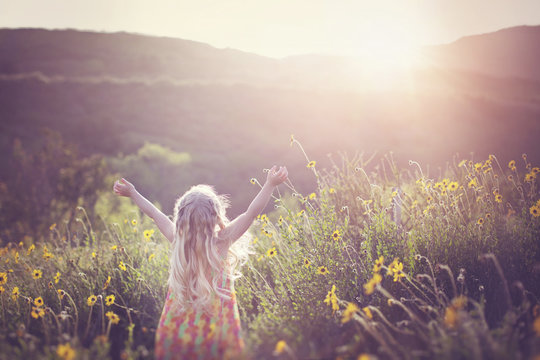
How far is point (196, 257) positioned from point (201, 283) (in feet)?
0.62

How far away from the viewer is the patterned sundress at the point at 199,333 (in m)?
2.07

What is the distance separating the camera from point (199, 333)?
2201mm

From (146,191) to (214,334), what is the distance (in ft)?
44.2

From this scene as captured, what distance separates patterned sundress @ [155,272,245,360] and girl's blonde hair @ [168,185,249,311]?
0.22ft

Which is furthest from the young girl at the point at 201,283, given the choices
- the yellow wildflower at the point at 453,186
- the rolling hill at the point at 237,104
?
the rolling hill at the point at 237,104

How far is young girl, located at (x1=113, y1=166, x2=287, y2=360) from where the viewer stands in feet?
6.95

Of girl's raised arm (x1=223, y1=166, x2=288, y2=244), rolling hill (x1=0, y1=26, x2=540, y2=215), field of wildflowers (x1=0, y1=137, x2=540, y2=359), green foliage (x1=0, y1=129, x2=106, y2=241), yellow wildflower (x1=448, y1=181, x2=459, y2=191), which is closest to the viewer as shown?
field of wildflowers (x1=0, y1=137, x2=540, y2=359)

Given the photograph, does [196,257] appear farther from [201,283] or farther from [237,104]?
[237,104]

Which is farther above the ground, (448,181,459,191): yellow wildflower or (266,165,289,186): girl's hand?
(266,165,289,186): girl's hand

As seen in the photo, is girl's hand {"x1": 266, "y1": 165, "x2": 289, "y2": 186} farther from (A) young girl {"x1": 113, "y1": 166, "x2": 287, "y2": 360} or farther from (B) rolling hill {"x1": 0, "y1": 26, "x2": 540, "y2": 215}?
(B) rolling hill {"x1": 0, "y1": 26, "x2": 540, "y2": 215}

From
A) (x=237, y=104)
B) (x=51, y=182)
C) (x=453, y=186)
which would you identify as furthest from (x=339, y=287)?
(x=237, y=104)

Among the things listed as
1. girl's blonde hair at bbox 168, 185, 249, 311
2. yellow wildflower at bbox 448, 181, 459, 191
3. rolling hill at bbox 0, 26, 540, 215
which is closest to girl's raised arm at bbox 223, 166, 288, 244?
girl's blonde hair at bbox 168, 185, 249, 311

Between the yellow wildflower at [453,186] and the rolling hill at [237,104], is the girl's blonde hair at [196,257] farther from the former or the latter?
the rolling hill at [237,104]

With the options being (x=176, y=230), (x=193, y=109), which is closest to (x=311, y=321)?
(x=176, y=230)
